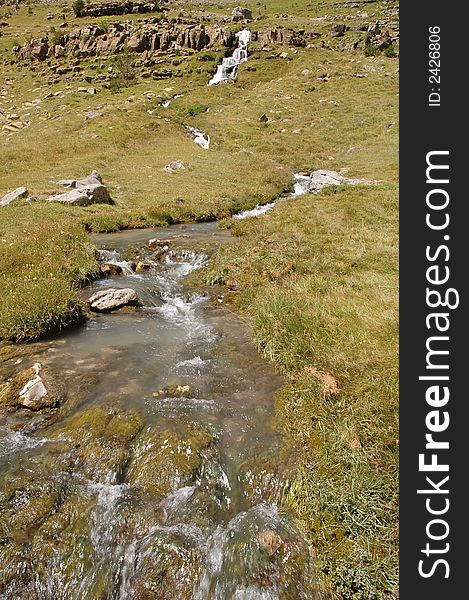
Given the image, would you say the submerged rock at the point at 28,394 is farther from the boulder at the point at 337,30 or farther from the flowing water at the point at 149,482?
the boulder at the point at 337,30

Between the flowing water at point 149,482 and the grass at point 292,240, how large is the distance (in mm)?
599

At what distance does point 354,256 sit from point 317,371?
8.96 metres

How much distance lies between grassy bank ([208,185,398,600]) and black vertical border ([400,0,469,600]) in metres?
1.24

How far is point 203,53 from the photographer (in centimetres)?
8950

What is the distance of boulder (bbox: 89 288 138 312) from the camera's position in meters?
12.5

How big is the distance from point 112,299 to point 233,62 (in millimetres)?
89005

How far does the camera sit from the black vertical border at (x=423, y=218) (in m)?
4.76

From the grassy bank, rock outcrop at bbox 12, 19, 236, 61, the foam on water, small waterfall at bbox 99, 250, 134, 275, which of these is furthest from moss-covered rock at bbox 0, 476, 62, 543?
rock outcrop at bbox 12, 19, 236, 61

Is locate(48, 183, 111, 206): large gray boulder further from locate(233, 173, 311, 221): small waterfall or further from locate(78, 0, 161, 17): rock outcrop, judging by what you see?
locate(78, 0, 161, 17): rock outcrop

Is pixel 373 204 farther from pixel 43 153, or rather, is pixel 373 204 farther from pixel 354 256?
pixel 43 153

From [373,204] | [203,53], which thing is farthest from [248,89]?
[373,204]

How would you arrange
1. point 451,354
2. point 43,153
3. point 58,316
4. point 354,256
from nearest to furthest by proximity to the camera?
point 451,354, point 58,316, point 354,256, point 43,153

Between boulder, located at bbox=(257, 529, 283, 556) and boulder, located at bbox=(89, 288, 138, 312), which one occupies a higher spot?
boulder, located at bbox=(89, 288, 138, 312)

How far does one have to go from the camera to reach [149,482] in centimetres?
641
